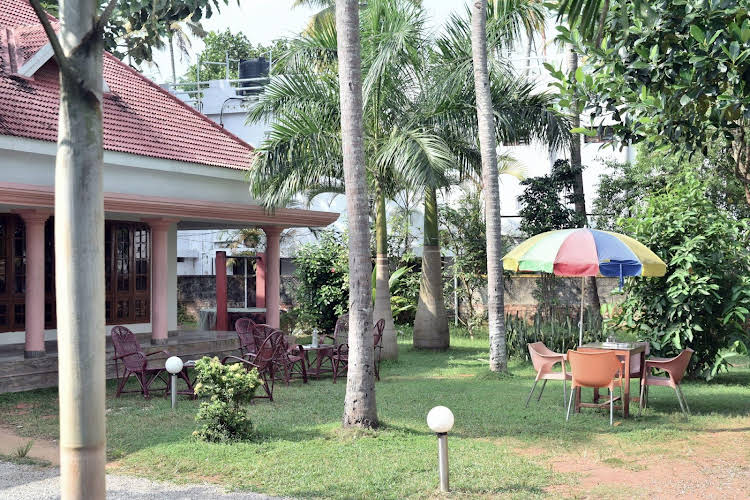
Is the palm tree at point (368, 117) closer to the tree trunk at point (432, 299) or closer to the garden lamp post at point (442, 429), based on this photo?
the tree trunk at point (432, 299)

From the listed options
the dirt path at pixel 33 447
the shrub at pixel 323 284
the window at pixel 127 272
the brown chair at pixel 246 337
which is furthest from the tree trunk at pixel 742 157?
the window at pixel 127 272

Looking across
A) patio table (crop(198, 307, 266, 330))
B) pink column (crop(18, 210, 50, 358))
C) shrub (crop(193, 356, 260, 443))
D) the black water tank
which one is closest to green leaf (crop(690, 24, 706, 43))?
shrub (crop(193, 356, 260, 443))

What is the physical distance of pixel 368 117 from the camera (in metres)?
14.9

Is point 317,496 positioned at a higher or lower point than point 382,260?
lower

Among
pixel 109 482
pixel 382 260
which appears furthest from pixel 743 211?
pixel 109 482

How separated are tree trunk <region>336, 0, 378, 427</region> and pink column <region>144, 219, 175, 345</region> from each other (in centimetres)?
619

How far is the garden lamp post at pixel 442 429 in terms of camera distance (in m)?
6.38

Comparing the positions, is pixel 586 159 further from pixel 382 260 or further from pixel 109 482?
pixel 109 482

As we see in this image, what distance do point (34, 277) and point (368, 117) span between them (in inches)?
252

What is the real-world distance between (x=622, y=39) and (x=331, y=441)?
15.8ft

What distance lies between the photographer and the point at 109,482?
6.78m

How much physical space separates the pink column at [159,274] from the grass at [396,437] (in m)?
2.03

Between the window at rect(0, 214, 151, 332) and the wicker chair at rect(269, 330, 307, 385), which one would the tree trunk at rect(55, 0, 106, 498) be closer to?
the wicker chair at rect(269, 330, 307, 385)

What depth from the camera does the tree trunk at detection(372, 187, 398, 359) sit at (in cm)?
1523
